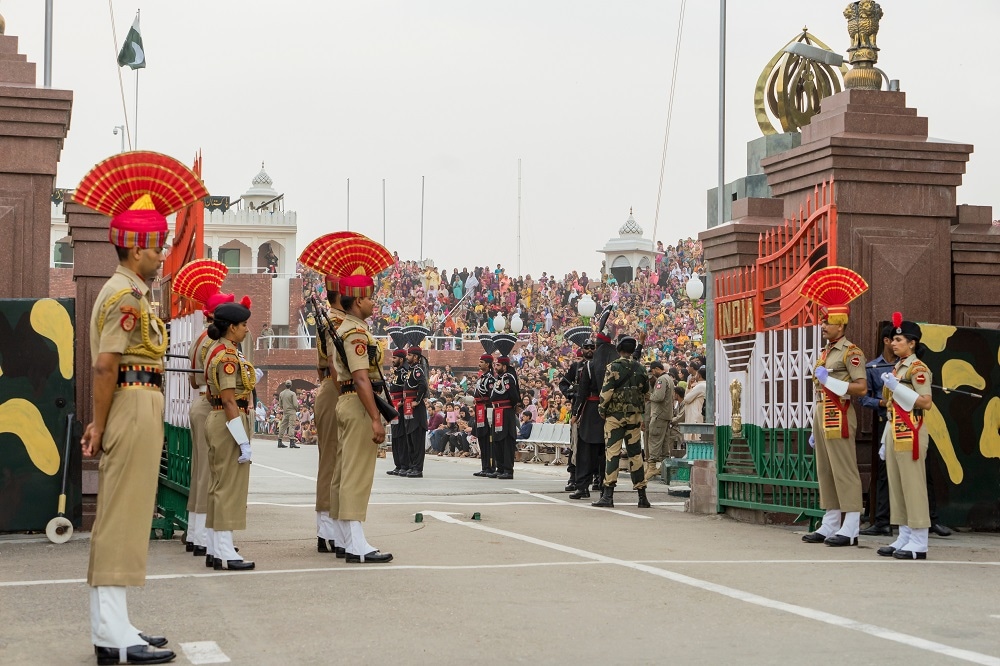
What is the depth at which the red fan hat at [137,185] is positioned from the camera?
293 inches

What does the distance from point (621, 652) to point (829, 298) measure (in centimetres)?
603

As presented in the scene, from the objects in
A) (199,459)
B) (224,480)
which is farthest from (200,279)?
(224,480)

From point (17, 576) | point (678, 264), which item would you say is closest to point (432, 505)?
point (17, 576)

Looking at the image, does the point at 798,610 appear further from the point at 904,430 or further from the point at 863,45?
the point at 863,45

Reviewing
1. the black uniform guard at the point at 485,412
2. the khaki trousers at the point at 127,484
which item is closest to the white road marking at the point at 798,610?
the khaki trousers at the point at 127,484

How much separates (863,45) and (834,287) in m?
3.12

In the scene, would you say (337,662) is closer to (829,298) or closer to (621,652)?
(621,652)

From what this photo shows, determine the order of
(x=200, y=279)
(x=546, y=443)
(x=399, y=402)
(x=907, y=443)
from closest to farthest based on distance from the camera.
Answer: (x=907, y=443) < (x=200, y=279) < (x=399, y=402) < (x=546, y=443)

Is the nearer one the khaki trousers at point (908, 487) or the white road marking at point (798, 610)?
the white road marking at point (798, 610)

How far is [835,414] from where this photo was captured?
1105 cm

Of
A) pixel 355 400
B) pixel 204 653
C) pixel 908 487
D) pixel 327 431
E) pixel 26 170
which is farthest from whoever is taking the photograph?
pixel 26 170

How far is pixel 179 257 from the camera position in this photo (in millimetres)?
11398

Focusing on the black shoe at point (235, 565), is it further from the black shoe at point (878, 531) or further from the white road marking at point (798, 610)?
the black shoe at point (878, 531)

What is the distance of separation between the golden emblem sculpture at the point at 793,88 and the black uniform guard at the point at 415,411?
8412mm
